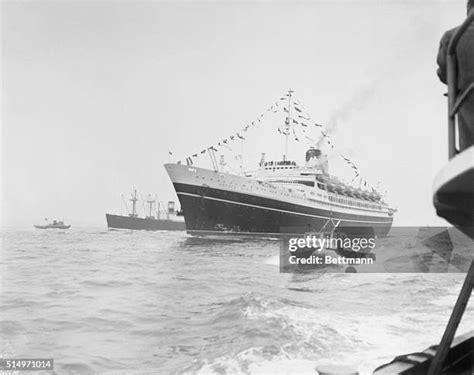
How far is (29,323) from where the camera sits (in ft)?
12.6

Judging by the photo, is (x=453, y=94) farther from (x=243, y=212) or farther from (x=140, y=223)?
(x=243, y=212)

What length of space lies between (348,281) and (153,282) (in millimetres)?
2396

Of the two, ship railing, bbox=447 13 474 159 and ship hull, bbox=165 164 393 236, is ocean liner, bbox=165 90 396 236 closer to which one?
ship hull, bbox=165 164 393 236

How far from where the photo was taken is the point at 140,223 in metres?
5.16

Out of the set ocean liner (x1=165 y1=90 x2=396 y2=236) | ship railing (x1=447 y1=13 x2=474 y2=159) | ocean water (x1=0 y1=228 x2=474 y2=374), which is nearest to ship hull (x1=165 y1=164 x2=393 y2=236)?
ocean liner (x1=165 y1=90 x2=396 y2=236)

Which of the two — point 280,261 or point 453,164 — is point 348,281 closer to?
point 280,261

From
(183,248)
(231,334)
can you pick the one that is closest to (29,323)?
(231,334)

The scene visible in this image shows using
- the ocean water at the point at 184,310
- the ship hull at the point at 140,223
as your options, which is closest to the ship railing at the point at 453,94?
the ocean water at the point at 184,310

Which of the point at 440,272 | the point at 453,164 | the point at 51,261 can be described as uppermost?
the point at 453,164

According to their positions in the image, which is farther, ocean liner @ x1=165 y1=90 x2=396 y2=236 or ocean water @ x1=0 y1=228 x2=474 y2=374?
ocean liner @ x1=165 y1=90 x2=396 y2=236
